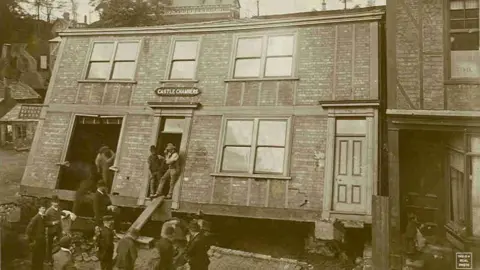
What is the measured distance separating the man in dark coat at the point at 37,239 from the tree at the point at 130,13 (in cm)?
1205

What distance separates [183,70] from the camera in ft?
27.5

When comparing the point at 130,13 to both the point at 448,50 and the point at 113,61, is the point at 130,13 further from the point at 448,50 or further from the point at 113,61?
the point at 448,50

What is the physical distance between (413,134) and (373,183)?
159cm

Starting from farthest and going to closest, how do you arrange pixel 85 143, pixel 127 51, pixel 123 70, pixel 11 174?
pixel 11 174 → pixel 85 143 → pixel 127 51 → pixel 123 70

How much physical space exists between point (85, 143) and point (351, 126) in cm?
630

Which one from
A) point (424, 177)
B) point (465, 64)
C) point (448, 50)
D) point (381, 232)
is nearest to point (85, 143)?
point (381, 232)

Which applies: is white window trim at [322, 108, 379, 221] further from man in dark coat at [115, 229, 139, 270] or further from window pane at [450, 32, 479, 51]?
man in dark coat at [115, 229, 139, 270]

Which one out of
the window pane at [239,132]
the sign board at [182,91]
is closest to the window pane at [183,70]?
the sign board at [182,91]

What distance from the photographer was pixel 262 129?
25.2 ft

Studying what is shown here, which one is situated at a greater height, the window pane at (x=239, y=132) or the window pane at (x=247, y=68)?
the window pane at (x=247, y=68)

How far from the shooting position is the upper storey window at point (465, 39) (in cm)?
643

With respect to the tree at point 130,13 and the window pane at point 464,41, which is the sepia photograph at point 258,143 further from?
the tree at point 130,13

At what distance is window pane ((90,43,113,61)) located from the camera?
887cm

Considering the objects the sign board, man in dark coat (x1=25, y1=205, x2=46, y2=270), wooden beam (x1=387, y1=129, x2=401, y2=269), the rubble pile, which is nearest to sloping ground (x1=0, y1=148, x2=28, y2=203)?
the rubble pile
